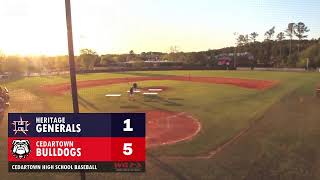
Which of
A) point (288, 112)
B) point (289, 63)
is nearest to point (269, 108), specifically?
point (288, 112)

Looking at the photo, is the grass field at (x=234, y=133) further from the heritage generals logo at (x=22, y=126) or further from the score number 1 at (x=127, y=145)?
the heritage generals logo at (x=22, y=126)

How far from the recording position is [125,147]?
10102 millimetres

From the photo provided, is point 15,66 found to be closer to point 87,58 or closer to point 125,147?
point 87,58

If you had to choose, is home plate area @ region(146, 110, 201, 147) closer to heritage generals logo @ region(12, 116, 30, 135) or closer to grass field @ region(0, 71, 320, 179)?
grass field @ region(0, 71, 320, 179)

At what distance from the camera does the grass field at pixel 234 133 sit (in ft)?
43.7

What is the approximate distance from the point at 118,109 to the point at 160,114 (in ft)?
13.3

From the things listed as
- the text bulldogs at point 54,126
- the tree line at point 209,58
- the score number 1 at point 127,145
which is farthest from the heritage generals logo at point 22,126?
the tree line at point 209,58

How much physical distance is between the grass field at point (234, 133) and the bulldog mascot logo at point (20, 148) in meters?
2.39

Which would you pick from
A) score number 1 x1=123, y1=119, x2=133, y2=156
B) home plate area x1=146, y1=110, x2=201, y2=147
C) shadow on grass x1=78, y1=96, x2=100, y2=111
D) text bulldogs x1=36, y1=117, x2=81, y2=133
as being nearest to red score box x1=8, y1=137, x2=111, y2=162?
text bulldogs x1=36, y1=117, x2=81, y2=133

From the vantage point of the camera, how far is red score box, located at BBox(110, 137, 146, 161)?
998cm

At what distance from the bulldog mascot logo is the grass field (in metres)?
2.39
